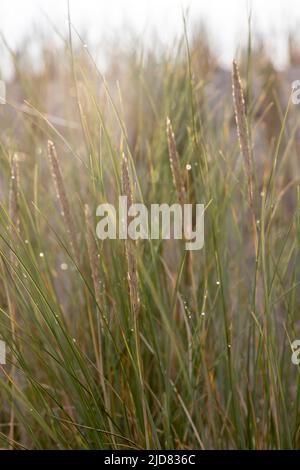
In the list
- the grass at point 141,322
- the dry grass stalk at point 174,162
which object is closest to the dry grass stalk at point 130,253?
the grass at point 141,322

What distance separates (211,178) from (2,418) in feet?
2.10

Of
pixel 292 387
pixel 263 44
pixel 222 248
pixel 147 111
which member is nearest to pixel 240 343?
pixel 222 248

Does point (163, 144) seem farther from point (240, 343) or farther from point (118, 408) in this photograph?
point (118, 408)

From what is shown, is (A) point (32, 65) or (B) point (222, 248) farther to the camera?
(A) point (32, 65)

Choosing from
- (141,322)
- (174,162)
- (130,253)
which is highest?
(174,162)

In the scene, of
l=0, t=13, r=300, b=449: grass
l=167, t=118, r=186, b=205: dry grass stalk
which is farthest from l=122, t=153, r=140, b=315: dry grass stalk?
l=167, t=118, r=186, b=205: dry grass stalk

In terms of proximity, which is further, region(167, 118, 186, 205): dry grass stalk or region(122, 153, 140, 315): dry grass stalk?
region(167, 118, 186, 205): dry grass stalk

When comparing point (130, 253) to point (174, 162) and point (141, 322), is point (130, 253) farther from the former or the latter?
point (141, 322)

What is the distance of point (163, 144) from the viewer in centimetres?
139

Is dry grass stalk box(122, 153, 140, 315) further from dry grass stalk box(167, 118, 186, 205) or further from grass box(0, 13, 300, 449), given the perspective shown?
dry grass stalk box(167, 118, 186, 205)

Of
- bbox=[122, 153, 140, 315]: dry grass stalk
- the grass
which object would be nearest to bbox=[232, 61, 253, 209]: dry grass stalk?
the grass

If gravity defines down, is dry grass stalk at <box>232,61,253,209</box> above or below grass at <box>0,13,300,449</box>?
above

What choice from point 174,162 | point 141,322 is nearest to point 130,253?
point 174,162

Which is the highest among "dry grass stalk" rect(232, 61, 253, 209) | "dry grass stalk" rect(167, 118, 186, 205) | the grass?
"dry grass stalk" rect(232, 61, 253, 209)
